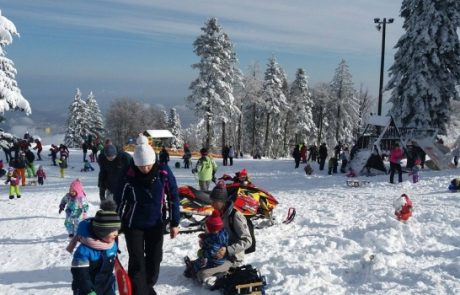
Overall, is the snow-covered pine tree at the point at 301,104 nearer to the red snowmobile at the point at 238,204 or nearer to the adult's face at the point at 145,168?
the red snowmobile at the point at 238,204

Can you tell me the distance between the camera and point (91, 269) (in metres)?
4.73

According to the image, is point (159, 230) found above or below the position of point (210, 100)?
below

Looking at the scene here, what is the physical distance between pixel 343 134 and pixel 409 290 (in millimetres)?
51569

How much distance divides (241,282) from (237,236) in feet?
2.57

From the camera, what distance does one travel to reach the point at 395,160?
16562 millimetres

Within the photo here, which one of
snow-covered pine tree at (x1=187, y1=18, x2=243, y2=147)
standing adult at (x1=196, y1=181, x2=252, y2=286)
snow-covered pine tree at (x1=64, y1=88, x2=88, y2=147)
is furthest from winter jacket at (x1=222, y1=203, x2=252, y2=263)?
snow-covered pine tree at (x1=64, y1=88, x2=88, y2=147)

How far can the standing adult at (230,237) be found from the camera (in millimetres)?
6023

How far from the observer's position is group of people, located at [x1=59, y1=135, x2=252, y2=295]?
466cm

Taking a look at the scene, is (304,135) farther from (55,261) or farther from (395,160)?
(55,261)

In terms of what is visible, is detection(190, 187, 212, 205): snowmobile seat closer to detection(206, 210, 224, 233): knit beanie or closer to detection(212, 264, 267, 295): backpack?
detection(206, 210, 224, 233): knit beanie

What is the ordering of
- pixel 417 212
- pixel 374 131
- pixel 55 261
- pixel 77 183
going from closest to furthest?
pixel 55 261 → pixel 77 183 → pixel 417 212 → pixel 374 131

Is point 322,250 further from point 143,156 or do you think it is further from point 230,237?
point 143,156

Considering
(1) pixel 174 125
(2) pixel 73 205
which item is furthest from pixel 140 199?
(1) pixel 174 125

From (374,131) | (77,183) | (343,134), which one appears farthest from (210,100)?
(77,183)
